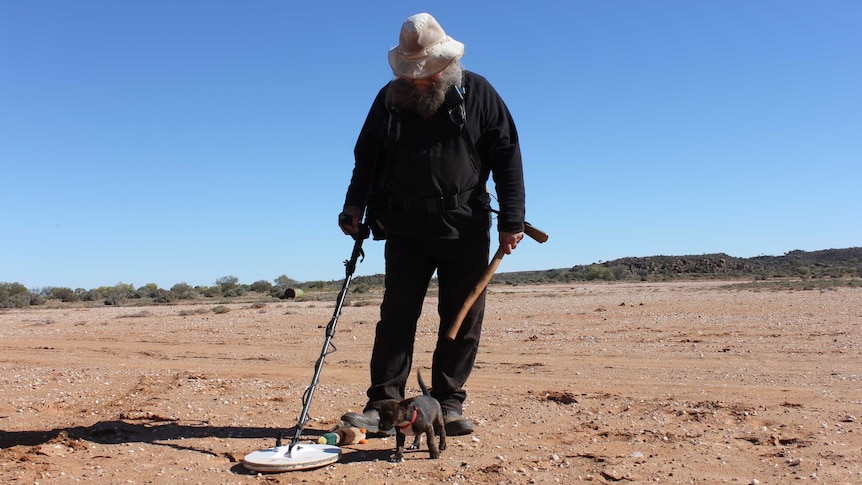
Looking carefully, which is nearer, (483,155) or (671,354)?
(483,155)

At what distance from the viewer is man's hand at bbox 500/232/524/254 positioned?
4.82 metres

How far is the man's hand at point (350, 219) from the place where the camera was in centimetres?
496

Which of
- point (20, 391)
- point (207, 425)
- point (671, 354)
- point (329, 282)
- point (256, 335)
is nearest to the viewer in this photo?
point (207, 425)

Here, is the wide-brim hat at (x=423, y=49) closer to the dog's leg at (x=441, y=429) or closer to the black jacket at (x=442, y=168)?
the black jacket at (x=442, y=168)

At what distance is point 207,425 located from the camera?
5.16m

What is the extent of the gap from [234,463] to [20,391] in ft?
11.1

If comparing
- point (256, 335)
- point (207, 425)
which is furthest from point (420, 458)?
point (256, 335)

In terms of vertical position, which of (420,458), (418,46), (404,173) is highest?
(418,46)

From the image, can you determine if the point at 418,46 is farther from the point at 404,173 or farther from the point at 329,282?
the point at 329,282

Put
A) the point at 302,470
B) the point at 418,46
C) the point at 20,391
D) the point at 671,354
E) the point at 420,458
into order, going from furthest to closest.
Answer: the point at 671,354 → the point at 20,391 → the point at 418,46 → the point at 420,458 → the point at 302,470

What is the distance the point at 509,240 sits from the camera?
4.83m

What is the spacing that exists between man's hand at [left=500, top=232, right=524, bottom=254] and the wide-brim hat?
111 centimetres

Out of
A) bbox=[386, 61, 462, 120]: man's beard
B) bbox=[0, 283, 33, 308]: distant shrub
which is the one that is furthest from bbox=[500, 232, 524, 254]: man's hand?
bbox=[0, 283, 33, 308]: distant shrub

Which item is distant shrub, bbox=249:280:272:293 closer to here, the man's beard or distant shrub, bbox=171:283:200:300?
distant shrub, bbox=171:283:200:300
